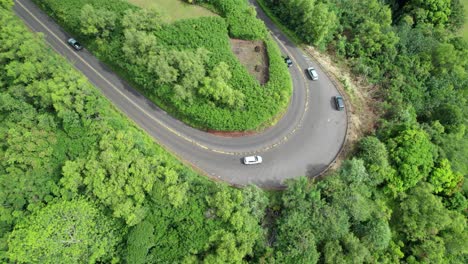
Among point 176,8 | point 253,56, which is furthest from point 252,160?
point 176,8

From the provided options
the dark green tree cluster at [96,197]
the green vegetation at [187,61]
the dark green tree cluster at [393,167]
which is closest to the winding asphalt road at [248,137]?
the green vegetation at [187,61]

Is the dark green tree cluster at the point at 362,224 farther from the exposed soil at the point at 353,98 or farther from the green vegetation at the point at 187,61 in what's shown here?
the green vegetation at the point at 187,61

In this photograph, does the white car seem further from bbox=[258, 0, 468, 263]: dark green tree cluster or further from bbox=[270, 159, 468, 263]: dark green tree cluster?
bbox=[258, 0, 468, 263]: dark green tree cluster

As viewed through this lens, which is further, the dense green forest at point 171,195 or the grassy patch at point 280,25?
the grassy patch at point 280,25

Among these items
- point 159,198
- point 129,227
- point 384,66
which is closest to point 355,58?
point 384,66

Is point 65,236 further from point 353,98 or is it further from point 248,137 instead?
point 353,98

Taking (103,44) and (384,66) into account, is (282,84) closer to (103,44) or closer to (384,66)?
(384,66)

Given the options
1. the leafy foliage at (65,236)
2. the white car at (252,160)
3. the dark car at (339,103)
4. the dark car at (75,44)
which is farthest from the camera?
the dark car at (339,103)
